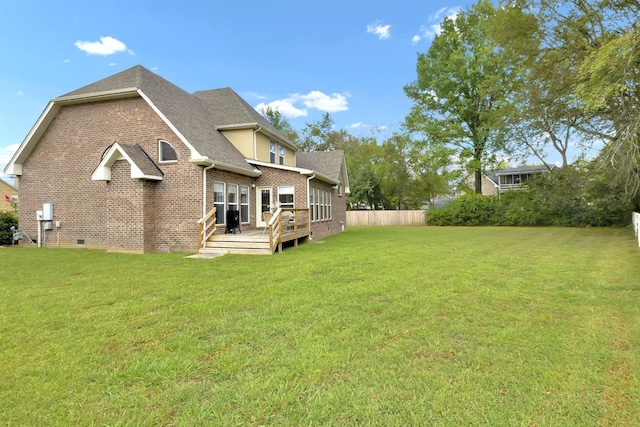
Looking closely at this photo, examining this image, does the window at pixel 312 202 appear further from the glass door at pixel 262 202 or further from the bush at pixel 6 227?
the bush at pixel 6 227

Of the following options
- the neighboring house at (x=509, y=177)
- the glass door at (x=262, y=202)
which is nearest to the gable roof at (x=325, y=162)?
the glass door at (x=262, y=202)

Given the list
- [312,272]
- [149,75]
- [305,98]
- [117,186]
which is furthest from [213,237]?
[305,98]

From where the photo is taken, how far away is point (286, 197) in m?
15.3

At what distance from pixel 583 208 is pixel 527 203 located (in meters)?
3.78

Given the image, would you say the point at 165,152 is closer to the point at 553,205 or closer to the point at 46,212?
the point at 46,212

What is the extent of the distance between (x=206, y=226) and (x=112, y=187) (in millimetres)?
3359

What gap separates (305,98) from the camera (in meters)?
46.6

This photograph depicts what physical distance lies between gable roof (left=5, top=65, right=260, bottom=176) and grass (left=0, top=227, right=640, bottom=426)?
6232mm

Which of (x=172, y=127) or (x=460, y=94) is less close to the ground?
(x=460, y=94)

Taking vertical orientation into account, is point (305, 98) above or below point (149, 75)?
above

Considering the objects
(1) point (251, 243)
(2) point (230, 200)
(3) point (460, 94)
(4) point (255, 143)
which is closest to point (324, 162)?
(4) point (255, 143)

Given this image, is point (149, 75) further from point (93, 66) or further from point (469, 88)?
point (469, 88)

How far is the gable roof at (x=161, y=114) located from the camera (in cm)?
1177

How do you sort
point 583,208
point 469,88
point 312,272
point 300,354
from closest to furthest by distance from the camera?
point 300,354
point 312,272
point 583,208
point 469,88
